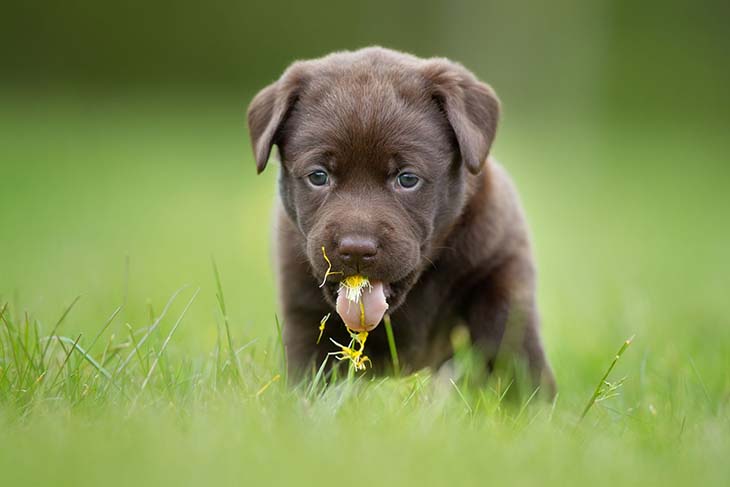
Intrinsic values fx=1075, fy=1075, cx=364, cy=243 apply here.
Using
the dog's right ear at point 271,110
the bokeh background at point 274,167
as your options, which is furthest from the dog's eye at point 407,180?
the bokeh background at point 274,167

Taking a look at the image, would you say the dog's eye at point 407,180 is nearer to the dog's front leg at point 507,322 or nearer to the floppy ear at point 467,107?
the floppy ear at point 467,107

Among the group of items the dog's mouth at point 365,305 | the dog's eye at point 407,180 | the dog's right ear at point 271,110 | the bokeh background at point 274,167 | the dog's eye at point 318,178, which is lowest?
the bokeh background at point 274,167

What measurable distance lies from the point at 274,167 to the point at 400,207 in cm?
492

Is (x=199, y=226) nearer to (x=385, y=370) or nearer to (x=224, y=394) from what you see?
(x=385, y=370)

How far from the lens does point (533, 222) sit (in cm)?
1051

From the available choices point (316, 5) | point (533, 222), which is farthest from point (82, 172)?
point (316, 5)

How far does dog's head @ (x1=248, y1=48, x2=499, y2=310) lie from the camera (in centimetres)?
368

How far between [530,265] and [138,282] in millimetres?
3308

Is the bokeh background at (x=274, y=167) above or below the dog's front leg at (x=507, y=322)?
below

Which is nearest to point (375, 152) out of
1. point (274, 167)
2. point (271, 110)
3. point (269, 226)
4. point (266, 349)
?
point (271, 110)

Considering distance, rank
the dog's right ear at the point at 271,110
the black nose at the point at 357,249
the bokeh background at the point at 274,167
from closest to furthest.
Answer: the black nose at the point at 357,249 → the dog's right ear at the point at 271,110 → the bokeh background at the point at 274,167

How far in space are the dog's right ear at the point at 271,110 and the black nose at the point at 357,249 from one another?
0.55 m

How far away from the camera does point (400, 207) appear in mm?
Result: 3812

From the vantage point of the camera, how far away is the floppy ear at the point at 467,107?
12.7 feet
